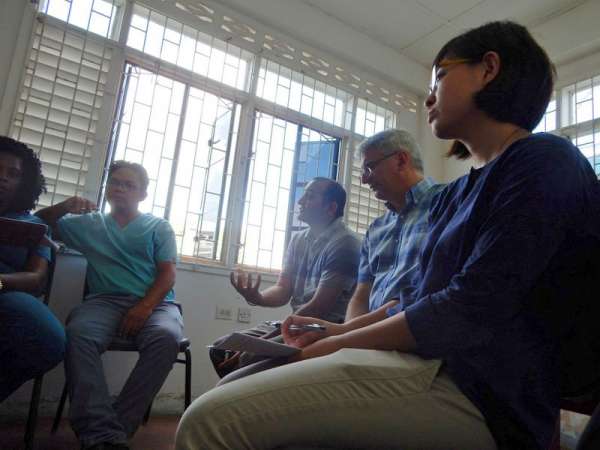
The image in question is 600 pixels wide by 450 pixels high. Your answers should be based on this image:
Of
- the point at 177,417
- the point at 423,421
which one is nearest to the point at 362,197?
the point at 177,417

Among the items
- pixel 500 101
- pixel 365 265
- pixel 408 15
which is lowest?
pixel 365 265

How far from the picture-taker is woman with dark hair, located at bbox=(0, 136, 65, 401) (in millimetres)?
1387

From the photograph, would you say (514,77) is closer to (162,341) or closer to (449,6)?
(162,341)

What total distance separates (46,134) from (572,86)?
12.0 feet

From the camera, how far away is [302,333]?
88 cm

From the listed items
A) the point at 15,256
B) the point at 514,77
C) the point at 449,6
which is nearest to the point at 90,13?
the point at 15,256

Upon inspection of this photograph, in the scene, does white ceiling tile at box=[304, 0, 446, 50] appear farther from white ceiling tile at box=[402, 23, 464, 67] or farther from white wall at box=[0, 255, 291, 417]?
white wall at box=[0, 255, 291, 417]

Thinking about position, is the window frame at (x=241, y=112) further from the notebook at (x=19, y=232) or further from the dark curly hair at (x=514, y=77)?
the dark curly hair at (x=514, y=77)

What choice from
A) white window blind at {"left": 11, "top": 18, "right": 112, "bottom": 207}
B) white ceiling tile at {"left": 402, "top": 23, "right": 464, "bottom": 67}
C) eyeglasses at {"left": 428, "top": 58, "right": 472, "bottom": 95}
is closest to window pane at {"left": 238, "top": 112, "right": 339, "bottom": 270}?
white window blind at {"left": 11, "top": 18, "right": 112, "bottom": 207}

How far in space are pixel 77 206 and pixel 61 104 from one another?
30.1 inches

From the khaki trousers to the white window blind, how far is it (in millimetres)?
2152

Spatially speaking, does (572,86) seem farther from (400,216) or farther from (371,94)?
(400,216)

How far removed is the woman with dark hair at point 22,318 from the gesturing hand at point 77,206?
251 mm

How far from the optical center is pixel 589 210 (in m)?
0.63
